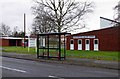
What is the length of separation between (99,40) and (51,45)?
26.1 meters

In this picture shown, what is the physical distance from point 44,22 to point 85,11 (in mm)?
8162

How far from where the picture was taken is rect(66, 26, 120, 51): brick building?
48438 millimetres

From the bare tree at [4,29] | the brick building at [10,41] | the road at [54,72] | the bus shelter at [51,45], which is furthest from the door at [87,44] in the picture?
the bare tree at [4,29]

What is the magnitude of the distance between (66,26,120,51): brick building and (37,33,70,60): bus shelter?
72.9ft

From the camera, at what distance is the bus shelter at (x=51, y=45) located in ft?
80.1

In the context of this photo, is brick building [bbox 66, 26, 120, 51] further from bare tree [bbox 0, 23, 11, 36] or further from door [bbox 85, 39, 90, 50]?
bare tree [bbox 0, 23, 11, 36]

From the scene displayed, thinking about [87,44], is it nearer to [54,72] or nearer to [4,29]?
[54,72]

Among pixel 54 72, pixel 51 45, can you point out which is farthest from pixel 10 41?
pixel 54 72

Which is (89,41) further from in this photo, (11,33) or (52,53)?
(11,33)

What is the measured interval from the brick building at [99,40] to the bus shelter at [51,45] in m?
22.2

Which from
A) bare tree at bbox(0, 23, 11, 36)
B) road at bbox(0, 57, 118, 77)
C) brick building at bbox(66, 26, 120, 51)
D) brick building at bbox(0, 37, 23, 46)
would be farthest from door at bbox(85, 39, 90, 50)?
bare tree at bbox(0, 23, 11, 36)

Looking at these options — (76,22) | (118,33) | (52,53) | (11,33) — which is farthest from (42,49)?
(11,33)

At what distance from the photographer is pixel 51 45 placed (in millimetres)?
25156

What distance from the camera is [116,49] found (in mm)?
48250
